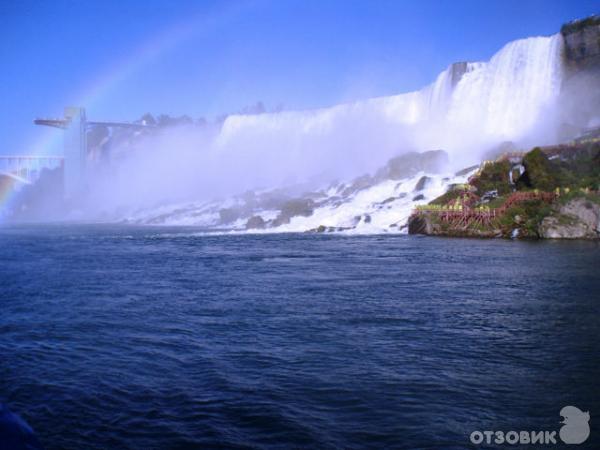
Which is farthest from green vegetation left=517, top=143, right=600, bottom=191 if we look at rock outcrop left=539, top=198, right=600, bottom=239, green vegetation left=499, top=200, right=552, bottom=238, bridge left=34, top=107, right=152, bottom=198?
bridge left=34, top=107, right=152, bottom=198

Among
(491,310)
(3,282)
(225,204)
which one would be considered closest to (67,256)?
(3,282)

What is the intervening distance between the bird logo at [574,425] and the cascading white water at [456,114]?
5384 centimetres

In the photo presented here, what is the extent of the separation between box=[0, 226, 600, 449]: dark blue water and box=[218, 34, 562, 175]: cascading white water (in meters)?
42.7

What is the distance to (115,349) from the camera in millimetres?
11141

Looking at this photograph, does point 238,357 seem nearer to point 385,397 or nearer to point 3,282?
point 385,397

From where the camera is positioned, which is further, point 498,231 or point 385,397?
point 498,231

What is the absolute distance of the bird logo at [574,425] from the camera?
701cm

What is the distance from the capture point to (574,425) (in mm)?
7348

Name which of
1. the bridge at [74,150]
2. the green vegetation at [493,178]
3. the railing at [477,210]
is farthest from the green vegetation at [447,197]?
the bridge at [74,150]

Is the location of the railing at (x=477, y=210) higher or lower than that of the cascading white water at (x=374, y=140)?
lower

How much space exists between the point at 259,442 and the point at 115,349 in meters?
5.17

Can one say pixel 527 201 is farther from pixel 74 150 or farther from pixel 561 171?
pixel 74 150

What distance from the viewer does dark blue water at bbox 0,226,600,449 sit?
24.3ft

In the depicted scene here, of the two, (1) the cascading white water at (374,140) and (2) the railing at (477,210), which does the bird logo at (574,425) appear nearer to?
(2) the railing at (477,210)
